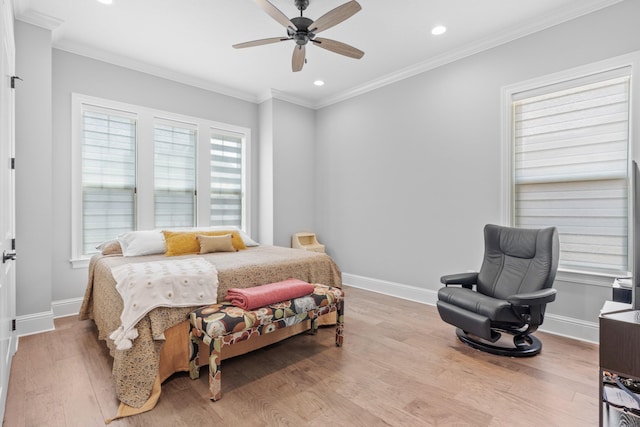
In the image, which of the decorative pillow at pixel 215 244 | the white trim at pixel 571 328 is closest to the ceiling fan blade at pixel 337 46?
the decorative pillow at pixel 215 244

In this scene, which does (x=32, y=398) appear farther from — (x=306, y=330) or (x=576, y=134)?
(x=576, y=134)

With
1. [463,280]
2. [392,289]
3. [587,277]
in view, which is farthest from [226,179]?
[587,277]

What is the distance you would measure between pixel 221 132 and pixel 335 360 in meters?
3.77

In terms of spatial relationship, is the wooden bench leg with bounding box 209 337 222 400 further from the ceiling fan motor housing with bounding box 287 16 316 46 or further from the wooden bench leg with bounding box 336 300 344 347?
the ceiling fan motor housing with bounding box 287 16 316 46

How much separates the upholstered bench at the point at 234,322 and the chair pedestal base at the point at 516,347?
1296 millimetres

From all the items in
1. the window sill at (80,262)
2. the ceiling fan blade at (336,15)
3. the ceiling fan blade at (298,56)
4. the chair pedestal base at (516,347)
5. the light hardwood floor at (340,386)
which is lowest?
the light hardwood floor at (340,386)

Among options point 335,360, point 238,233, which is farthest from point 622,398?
point 238,233

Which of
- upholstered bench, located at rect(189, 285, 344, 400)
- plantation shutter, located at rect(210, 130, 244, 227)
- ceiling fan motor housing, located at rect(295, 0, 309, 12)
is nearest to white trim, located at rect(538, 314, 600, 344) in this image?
upholstered bench, located at rect(189, 285, 344, 400)

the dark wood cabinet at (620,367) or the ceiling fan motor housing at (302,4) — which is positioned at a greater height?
the ceiling fan motor housing at (302,4)

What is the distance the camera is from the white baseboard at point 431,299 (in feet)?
9.66

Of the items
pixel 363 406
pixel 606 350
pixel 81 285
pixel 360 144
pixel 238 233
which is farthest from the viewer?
pixel 360 144

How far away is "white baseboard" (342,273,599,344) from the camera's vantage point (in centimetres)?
294

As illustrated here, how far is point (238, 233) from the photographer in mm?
4113

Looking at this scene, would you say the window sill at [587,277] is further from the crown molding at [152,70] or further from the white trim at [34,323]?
the white trim at [34,323]
